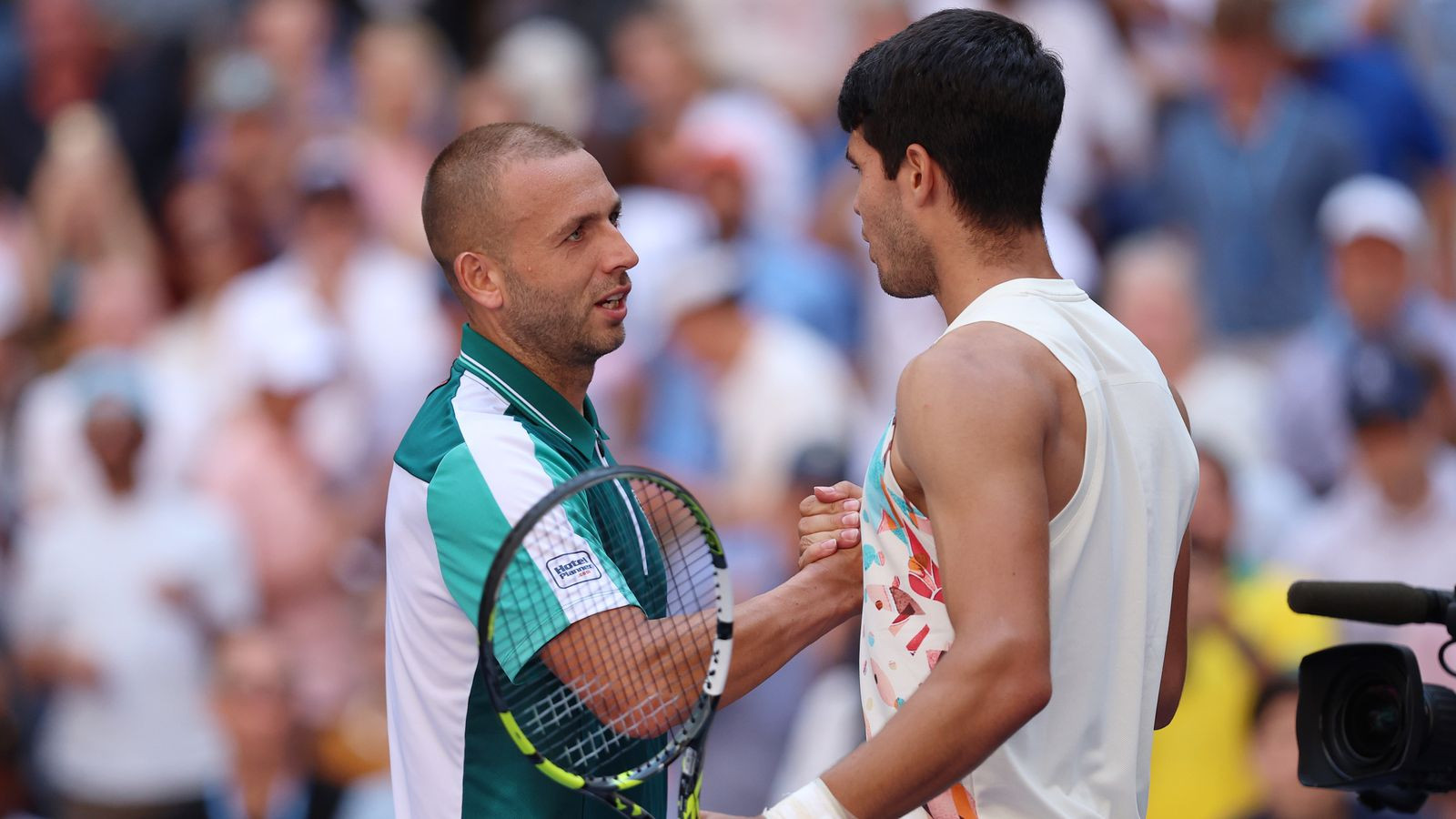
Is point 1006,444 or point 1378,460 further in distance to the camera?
point 1378,460

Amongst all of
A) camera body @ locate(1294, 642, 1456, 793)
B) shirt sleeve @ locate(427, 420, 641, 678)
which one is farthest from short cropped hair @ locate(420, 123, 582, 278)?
camera body @ locate(1294, 642, 1456, 793)

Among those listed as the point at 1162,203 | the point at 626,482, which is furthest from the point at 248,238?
the point at 626,482

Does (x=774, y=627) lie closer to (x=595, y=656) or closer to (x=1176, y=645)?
(x=595, y=656)

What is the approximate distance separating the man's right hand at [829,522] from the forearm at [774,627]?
→ 0.19ft

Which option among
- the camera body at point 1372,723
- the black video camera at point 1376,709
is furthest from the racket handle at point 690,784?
the camera body at point 1372,723

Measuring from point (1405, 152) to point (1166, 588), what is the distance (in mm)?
4929

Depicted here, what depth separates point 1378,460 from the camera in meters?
5.73

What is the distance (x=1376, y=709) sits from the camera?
2834 millimetres

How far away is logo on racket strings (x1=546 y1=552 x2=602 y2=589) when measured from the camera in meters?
2.46

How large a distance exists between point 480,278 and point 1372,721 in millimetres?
1601

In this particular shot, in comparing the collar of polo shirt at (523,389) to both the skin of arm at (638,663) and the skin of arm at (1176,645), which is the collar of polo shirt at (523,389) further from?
the skin of arm at (1176,645)

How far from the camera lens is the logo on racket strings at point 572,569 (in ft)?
8.07

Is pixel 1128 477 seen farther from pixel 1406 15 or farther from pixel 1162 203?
pixel 1406 15

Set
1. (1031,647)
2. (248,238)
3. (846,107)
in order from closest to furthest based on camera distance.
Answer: (1031,647) < (846,107) < (248,238)
